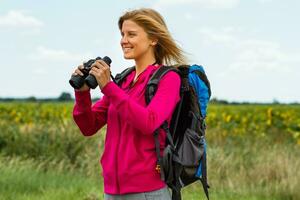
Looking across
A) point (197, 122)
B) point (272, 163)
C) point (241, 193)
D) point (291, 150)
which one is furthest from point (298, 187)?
point (197, 122)

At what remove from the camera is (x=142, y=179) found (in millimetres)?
3568

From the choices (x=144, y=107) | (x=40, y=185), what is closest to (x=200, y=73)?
(x=144, y=107)

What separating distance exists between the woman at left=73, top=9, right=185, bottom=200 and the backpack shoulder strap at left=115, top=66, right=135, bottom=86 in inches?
0.9

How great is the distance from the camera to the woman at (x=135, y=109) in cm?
344

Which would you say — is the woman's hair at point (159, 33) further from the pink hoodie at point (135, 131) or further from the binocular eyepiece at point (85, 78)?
the binocular eyepiece at point (85, 78)

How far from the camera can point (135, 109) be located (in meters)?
3.40

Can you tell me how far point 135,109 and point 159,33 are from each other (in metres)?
0.56

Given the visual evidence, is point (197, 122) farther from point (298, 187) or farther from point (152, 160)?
point (298, 187)

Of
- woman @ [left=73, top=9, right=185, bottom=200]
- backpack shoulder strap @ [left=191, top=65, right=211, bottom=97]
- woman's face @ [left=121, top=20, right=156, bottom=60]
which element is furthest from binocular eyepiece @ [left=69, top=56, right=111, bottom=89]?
backpack shoulder strap @ [left=191, top=65, right=211, bottom=97]

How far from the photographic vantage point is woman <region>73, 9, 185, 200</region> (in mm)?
3439

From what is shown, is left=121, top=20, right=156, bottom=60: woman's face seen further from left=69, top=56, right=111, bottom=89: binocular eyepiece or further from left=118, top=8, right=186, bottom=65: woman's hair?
left=69, top=56, right=111, bottom=89: binocular eyepiece

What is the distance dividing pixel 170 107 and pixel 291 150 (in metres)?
9.32

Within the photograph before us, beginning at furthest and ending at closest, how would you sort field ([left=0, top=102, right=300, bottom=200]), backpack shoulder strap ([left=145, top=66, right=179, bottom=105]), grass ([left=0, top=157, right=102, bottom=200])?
field ([left=0, top=102, right=300, bottom=200]) < grass ([left=0, top=157, right=102, bottom=200]) < backpack shoulder strap ([left=145, top=66, right=179, bottom=105])

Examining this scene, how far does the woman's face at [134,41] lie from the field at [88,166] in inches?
162
